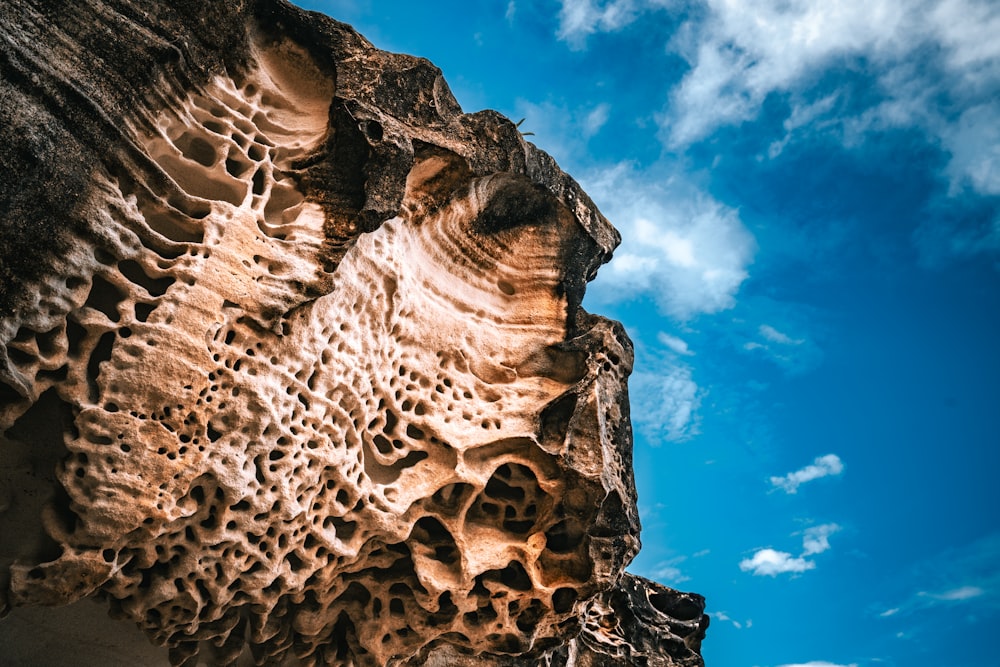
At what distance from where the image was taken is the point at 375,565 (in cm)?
504

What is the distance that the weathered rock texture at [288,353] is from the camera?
3.78 meters

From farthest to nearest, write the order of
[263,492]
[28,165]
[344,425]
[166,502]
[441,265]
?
[441,265] → [344,425] → [263,492] → [166,502] → [28,165]

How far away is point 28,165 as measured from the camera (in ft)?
11.9

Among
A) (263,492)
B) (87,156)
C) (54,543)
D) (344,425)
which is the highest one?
(87,156)

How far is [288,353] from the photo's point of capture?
4.34 meters

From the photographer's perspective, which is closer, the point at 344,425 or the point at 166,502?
the point at 166,502

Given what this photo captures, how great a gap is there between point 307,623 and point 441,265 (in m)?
2.59

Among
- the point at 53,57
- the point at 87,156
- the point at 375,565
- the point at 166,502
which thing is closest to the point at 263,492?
the point at 166,502

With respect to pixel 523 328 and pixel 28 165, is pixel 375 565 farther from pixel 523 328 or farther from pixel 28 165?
pixel 28 165

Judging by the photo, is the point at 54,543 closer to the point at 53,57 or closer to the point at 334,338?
the point at 334,338

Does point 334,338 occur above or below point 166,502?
above

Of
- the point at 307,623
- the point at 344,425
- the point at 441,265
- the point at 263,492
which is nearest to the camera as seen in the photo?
the point at 263,492

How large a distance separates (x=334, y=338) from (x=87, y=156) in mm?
1600

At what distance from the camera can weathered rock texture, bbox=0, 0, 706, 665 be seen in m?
3.78
